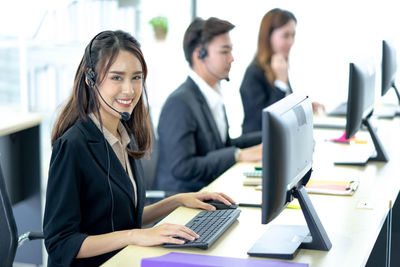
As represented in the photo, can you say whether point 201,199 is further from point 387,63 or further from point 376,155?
point 387,63

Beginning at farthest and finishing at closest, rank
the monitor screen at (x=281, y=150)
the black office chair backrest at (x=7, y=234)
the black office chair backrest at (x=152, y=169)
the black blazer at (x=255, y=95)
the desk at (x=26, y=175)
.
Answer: the black blazer at (x=255, y=95) < the desk at (x=26, y=175) < the black office chair backrest at (x=152, y=169) < the black office chair backrest at (x=7, y=234) < the monitor screen at (x=281, y=150)

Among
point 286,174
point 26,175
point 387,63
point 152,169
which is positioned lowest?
point 26,175

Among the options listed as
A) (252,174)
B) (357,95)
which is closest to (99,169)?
(252,174)

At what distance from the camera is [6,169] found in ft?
10.4

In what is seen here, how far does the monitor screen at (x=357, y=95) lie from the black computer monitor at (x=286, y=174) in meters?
0.79

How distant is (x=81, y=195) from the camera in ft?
6.17

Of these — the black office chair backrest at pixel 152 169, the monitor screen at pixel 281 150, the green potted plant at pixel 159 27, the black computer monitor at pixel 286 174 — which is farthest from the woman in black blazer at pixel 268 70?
the monitor screen at pixel 281 150

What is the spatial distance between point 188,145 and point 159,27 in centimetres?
202

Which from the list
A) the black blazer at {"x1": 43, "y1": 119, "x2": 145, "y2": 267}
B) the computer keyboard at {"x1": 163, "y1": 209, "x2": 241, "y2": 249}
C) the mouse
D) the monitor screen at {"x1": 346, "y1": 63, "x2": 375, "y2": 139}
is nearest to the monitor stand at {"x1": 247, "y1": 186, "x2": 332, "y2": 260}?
the computer keyboard at {"x1": 163, "y1": 209, "x2": 241, "y2": 249}

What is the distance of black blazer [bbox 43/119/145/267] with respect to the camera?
70.4 inches

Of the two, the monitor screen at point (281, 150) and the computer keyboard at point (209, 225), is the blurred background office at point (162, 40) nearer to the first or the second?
the computer keyboard at point (209, 225)

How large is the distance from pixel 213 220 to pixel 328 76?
3471 millimetres

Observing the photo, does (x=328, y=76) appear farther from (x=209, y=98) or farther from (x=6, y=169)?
(x=6, y=169)

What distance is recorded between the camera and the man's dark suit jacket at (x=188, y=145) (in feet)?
9.36
